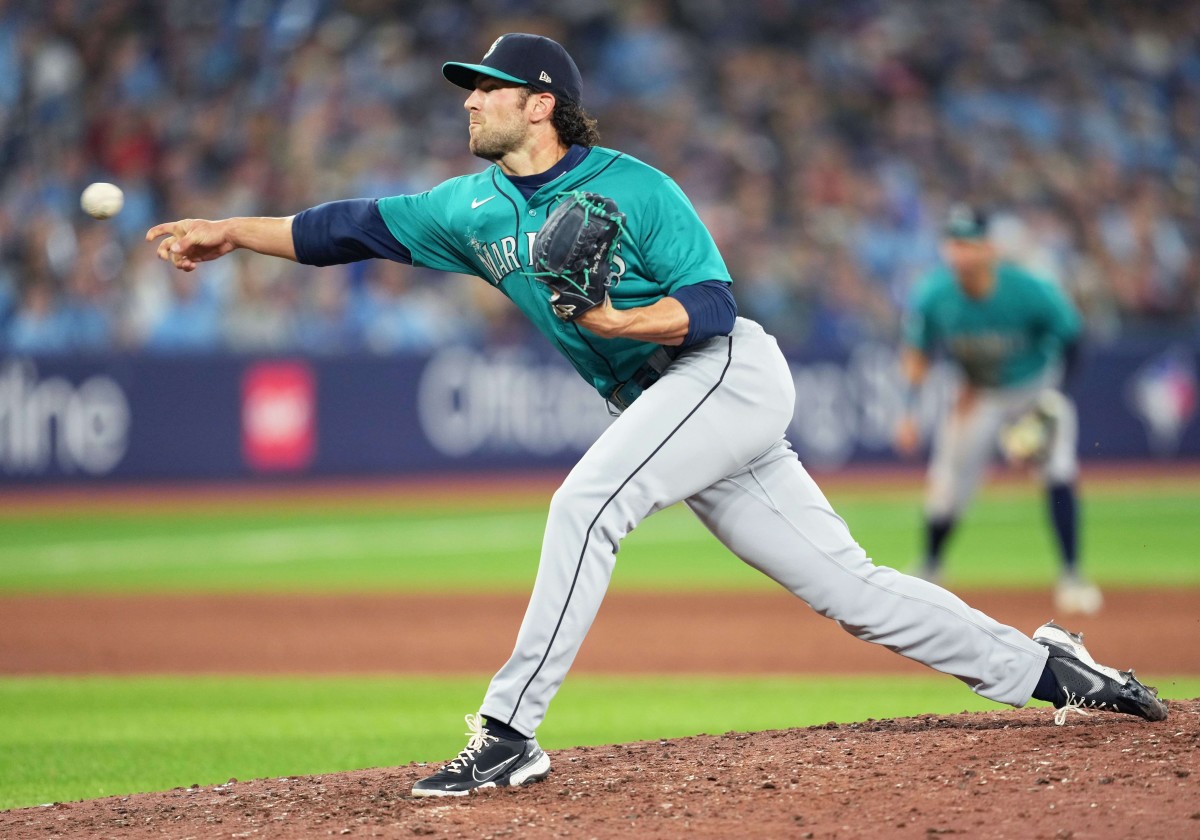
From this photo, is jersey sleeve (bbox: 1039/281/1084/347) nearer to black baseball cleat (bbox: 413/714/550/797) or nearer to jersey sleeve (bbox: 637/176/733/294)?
jersey sleeve (bbox: 637/176/733/294)

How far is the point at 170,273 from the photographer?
599 inches

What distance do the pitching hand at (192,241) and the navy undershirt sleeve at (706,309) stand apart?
4.57 feet

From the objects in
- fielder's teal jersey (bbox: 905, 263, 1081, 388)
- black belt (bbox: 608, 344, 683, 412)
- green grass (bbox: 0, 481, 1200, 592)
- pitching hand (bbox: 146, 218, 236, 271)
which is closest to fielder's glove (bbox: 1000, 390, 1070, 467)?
fielder's teal jersey (bbox: 905, 263, 1081, 388)

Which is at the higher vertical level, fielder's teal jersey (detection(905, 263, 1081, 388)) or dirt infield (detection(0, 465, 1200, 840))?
fielder's teal jersey (detection(905, 263, 1081, 388))

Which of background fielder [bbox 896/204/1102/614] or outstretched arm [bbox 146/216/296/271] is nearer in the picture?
outstretched arm [bbox 146/216/296/271]

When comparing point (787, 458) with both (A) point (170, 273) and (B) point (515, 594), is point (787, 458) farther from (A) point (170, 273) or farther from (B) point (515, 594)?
(A) point (170, 273)

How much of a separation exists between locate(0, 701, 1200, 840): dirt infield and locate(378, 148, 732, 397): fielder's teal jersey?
3.81ft

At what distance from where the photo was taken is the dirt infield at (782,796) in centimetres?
352

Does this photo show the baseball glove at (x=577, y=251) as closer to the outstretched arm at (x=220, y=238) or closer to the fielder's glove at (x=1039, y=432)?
the outstretched arm at (x=220, y=238)

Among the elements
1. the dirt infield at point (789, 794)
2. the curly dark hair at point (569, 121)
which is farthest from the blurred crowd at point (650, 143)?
the curly dark hair at point (569, 121)

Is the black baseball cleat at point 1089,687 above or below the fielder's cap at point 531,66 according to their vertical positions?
below

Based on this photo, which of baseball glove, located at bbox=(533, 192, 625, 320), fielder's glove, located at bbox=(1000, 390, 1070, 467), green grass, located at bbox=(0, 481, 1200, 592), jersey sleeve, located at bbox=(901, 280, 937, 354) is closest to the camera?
baseball glove, located at bbox=(533, 192, 625, 320)

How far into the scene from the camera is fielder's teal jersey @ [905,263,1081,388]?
9.32 meters

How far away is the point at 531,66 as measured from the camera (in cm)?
413
